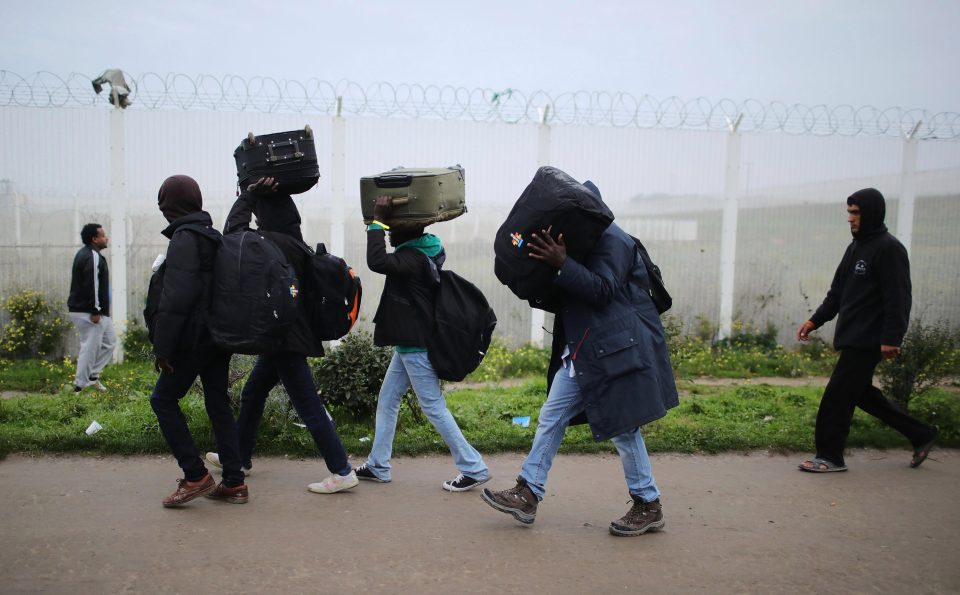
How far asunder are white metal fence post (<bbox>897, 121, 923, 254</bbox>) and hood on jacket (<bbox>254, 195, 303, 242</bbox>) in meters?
9.21

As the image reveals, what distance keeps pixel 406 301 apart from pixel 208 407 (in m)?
1.28

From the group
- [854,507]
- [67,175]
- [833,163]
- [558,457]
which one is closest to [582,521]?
[558,457]

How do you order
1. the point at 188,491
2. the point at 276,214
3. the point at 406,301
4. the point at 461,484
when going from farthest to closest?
the point at 461,484 < the point at 406,301 < the point at 276,214 < the point at 188,491

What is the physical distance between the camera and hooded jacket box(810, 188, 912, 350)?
5555 mm

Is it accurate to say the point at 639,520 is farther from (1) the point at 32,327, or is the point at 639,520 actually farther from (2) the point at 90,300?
(1) the point at 32,327

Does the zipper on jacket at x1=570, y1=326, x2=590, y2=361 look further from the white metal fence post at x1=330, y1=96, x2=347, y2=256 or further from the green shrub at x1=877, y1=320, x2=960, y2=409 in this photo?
the white metal fence post at x1=330, y1=96, x2=347, y2=256

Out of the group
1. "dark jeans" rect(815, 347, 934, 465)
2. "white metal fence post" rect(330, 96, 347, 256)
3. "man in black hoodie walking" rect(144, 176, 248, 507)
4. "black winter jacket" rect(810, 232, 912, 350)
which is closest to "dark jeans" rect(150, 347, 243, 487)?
"man in black hoodie walking" rect(144, 176, 248, 507)

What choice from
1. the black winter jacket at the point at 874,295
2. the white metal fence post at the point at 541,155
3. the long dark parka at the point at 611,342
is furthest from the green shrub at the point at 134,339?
the black winter jacket at the point at 874,295

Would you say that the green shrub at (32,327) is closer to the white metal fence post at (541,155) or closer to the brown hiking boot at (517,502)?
the white metal fence post at (541,155)

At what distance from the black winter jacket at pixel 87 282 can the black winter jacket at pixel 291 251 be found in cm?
390

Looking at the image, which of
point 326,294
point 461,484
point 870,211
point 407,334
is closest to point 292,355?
point 326,294

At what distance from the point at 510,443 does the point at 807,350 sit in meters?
5.85

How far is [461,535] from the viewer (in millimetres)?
4355

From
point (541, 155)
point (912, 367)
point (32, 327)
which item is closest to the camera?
point (912, 367)
